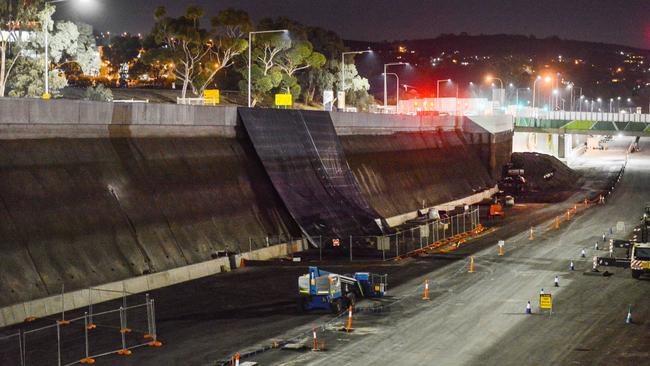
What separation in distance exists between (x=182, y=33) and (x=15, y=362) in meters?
56.9

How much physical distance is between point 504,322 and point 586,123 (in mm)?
97708

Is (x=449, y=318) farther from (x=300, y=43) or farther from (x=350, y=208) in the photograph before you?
(x=300, y=43)

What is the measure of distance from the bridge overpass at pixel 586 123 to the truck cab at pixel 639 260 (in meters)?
79.2

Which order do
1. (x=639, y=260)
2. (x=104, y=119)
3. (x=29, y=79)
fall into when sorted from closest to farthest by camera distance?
(x=639, y=260) → (x=104, y=119) → (x=29, y=79)

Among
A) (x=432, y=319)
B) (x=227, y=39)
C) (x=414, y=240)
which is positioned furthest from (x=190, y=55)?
(x=432, y=319)

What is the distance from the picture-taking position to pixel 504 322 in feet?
126

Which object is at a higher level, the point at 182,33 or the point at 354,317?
the point at 182,33

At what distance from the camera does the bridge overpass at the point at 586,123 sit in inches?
4926

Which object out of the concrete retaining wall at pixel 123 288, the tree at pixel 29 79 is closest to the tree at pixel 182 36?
the tree at pixel 29 79

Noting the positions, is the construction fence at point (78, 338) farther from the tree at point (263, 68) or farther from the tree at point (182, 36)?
the tree at point (263, 68)

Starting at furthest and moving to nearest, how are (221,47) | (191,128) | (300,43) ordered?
(300,43), (221,47), (191,128)

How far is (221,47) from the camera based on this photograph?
91625 mm

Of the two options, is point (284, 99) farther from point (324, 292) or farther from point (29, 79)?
point (324, 292)

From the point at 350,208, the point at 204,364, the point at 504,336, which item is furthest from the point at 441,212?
the point at 204,364
